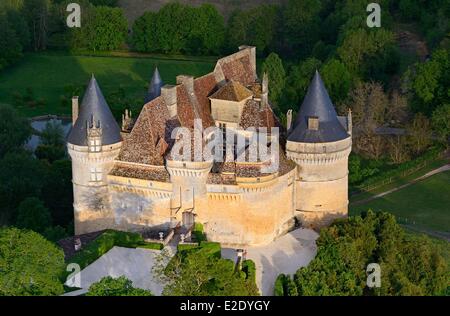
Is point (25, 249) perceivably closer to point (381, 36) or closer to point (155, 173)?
point (155, 173)

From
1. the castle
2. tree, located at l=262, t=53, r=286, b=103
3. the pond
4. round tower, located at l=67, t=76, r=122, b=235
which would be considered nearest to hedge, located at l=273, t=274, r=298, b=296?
the castle

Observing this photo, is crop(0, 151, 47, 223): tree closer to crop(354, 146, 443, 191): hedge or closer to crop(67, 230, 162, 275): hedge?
crop(67, 230, 162, 275): hedge

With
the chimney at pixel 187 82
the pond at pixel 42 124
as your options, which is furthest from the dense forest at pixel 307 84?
the chimney at pixel 187 82

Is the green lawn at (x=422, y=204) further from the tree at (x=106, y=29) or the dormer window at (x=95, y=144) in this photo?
the tree at (x=106, y=29)

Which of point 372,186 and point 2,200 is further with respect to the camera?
point 372,186

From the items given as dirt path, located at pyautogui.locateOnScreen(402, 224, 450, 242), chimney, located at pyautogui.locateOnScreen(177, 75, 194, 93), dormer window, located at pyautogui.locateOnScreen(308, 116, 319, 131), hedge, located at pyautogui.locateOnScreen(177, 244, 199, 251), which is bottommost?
dirt path, located at pyautogui.locateOnScreen(402, 224, 450, 242)

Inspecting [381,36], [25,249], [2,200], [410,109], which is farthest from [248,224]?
[381,36]
